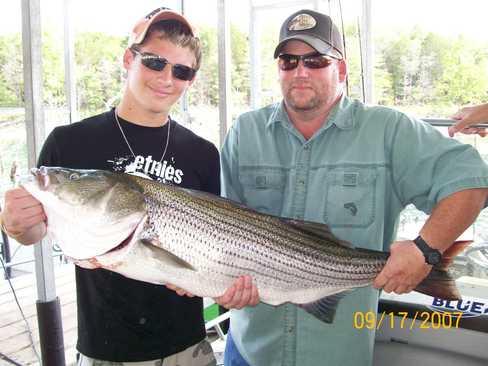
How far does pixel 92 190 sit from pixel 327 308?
120 cm

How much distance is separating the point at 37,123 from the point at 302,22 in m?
1.66

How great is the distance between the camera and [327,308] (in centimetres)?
217

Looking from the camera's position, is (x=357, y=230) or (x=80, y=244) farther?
(x=357, y=230)

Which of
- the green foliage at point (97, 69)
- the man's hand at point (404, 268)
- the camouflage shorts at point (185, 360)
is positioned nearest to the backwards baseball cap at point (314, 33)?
the man's hand at point (404, 268)

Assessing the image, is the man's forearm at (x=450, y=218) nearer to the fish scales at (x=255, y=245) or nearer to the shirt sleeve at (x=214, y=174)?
the fish scales at (x=255, y=245)

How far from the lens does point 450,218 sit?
6.81 ft

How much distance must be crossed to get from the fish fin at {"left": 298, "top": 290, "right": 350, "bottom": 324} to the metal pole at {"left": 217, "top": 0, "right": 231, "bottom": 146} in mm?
2075

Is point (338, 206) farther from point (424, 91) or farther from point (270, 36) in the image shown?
point (424, 91)

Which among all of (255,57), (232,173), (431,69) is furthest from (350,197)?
Answer: (431,69)

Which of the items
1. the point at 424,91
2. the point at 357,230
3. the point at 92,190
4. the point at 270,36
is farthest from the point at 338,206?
the point at 424,91

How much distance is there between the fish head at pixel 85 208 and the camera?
5.94ft

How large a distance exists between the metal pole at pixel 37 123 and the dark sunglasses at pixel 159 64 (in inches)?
31.8

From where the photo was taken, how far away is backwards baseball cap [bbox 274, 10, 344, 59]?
7.96 ft

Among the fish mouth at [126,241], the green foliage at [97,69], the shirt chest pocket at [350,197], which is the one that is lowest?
the fish mouth at [126,241]
